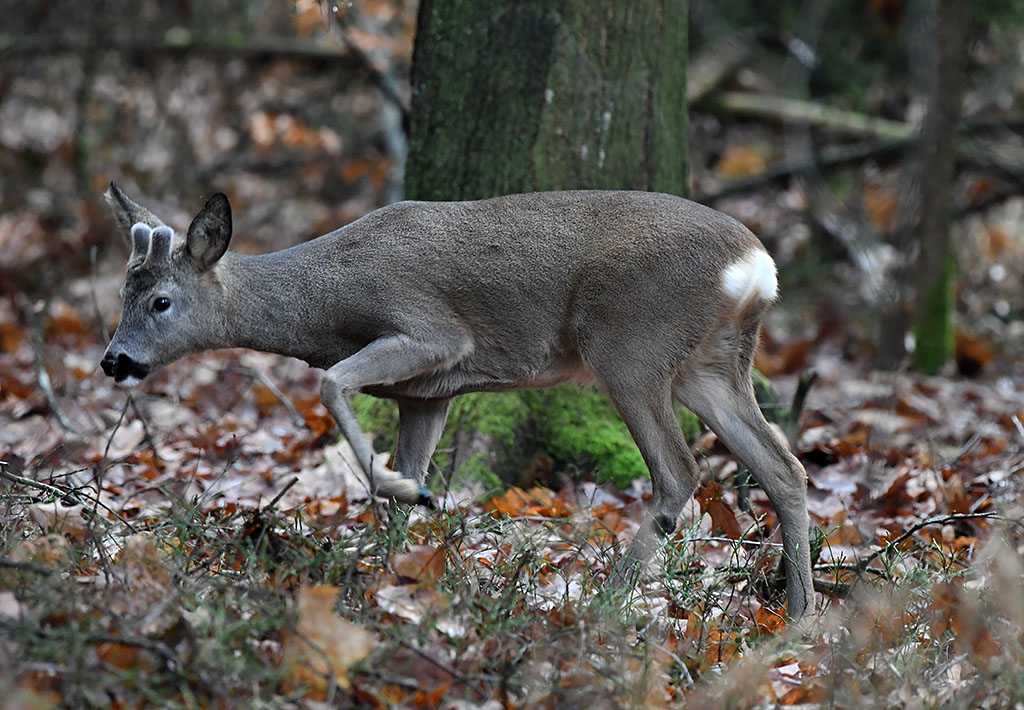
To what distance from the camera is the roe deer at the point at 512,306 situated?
477 cm

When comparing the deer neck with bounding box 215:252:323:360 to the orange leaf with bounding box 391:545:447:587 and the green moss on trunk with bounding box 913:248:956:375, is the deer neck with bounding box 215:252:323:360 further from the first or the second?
the green moss on trunk with bounding box 913:248:956:375

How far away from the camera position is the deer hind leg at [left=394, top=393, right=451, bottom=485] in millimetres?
5293

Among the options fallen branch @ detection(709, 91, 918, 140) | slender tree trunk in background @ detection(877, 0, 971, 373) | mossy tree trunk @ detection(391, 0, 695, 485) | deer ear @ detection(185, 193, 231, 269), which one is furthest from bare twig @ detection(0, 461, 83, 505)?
fallen branch @ detection(709, 91, 918, 140)

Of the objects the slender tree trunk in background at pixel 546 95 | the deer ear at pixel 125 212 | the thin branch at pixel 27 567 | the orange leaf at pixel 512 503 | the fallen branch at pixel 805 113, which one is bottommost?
the orange leaf at pixel 512 503

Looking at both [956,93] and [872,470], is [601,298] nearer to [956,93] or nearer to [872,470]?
[872,470]

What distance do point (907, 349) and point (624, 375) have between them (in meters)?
4.59

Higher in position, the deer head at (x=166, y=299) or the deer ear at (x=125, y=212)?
the deer ear at (x=125, y=212)

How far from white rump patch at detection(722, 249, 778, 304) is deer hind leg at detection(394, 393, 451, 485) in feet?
4.49

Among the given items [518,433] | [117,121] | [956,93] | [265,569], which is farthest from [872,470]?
[117,121]

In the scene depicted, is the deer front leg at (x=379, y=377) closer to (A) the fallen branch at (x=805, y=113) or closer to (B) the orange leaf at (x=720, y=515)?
(B) the orange leaf at (x=720, y=515)

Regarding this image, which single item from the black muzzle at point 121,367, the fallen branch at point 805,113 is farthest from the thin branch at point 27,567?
the fallen branch at point 805,113

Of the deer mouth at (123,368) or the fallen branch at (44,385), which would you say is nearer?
the deer mouth at (123,368)

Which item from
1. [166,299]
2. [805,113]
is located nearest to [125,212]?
[166,299]

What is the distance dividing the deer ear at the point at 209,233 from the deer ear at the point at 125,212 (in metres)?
0.32
